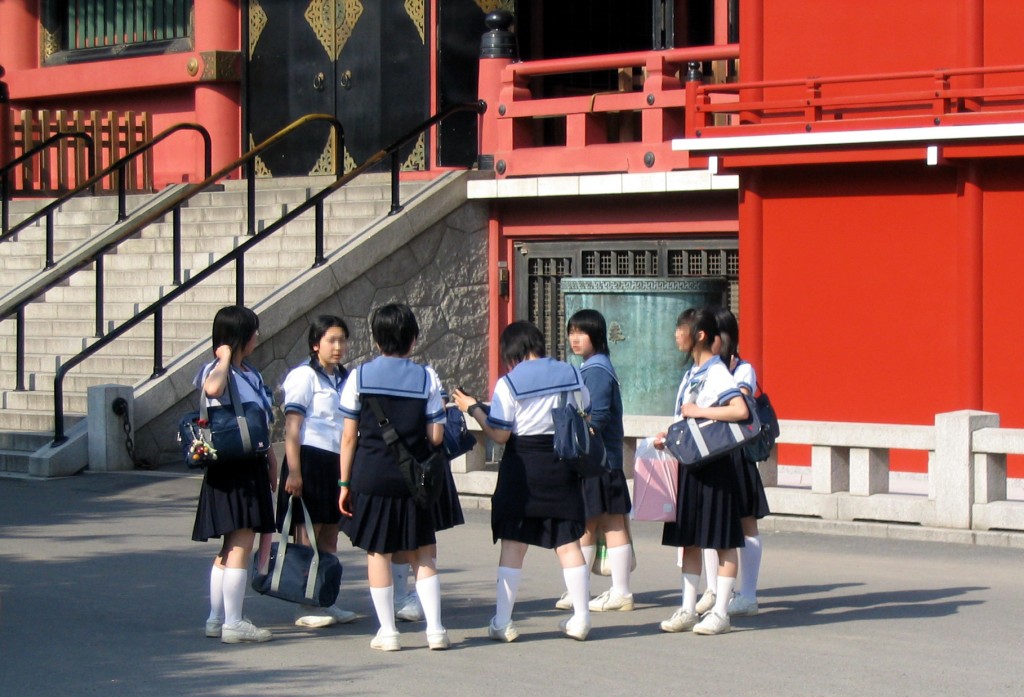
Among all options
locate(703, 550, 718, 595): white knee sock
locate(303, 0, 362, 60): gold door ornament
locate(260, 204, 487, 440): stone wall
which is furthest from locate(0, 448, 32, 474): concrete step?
locate(703, 550, 718, 595): white knee sock

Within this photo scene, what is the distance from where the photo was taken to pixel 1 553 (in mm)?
10398

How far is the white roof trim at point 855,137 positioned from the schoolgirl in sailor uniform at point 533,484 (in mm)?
6535

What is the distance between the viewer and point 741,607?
27.5ft

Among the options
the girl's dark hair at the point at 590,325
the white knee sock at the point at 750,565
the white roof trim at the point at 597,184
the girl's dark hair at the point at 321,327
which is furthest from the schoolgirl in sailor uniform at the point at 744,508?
the white roof trim at the point at 597,184

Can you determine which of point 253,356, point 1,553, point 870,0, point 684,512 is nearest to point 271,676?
point 684,512

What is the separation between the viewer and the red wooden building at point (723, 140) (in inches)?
538

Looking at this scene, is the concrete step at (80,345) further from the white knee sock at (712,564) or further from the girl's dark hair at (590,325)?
the white knee sock at (712,564)

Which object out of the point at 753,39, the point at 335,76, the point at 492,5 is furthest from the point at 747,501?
the point at 335,76

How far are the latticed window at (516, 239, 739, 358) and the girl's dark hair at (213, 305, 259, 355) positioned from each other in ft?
28.7

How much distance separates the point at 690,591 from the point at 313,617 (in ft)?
6.07

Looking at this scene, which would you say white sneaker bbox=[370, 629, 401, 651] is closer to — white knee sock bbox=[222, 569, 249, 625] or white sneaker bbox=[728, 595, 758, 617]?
white knee sock bbox=[222, 569, 249, 625]

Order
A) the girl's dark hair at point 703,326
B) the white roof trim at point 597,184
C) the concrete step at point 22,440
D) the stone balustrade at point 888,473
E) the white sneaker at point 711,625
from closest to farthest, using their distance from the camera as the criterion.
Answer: the white sneaker at point 711,625 < the girl's dark hair at point 703,326 < the stone balustrade at point 888,473 < the concrete step at point 22,440 < the white roof trim at point 597,184

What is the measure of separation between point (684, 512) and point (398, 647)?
4.94 feet

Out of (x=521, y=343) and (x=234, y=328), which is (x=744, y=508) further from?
(x=234, y=328)
